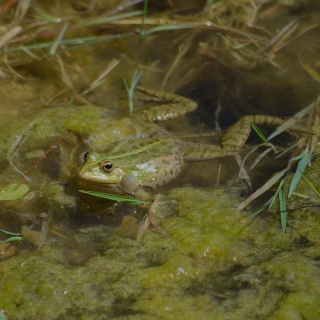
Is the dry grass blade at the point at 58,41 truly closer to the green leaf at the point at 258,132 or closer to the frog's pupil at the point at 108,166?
the frog's pupil at the point at 108,166

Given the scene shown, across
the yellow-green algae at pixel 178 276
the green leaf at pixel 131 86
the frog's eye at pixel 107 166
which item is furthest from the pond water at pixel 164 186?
the frog's eye at pixel 107 166

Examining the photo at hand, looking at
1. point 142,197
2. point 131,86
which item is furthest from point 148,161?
point 131,86

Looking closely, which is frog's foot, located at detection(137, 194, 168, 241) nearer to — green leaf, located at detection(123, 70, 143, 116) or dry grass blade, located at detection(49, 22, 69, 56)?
green leaf, located at detection(123, 70, 143, 116)

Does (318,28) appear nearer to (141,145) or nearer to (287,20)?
(287,20)

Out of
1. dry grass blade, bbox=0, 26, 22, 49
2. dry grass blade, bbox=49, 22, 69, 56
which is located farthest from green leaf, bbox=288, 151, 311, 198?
dry grass blade, bbox=0, 26, 22, 49

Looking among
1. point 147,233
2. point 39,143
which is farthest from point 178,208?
point 39,143

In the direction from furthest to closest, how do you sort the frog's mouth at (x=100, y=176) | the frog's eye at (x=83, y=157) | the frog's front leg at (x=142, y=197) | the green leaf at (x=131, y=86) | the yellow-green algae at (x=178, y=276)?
the green leaf at (x=131, y=86)
the frog's eye at (x=83, y=157)
the frog's mouth at (x=100, y=176)
the frog's front leg at (x=142, y=197)
the yellow-green algae at (x=178, y=276)

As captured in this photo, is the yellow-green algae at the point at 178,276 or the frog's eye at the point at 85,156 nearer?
the yellow-green algae at the point at 178,276
